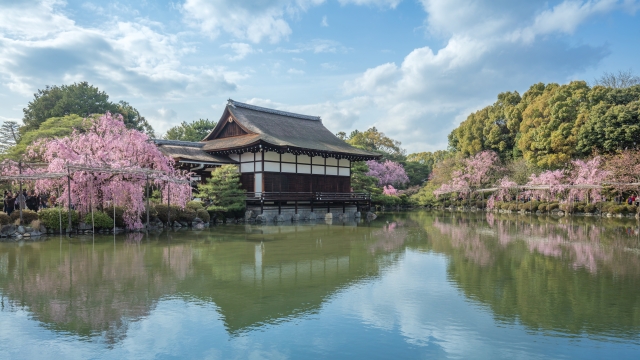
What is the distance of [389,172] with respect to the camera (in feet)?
156

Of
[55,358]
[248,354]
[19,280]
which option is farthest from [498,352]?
[19,280]

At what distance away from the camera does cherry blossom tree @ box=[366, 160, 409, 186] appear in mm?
46094

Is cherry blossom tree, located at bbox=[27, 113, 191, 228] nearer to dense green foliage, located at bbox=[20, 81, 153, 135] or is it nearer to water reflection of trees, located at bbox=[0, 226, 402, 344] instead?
water reflection of trees, located at bbox=[0, 226, 402, 344]

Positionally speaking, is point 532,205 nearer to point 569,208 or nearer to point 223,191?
A: point 569,208

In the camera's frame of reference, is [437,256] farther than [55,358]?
Yes

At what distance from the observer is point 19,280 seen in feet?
29.0

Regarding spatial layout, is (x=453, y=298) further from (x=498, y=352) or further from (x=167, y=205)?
(x=167, y=205)

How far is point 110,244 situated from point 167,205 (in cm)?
584

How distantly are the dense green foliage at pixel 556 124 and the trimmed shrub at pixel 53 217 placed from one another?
3047 cm

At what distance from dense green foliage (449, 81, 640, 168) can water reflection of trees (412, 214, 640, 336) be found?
15133 millimetres

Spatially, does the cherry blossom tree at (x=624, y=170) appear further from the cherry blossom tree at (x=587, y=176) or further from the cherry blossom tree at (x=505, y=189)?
the cherry blossom tree at (x=505, y=189)

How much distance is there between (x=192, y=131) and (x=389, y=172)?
20.6 m

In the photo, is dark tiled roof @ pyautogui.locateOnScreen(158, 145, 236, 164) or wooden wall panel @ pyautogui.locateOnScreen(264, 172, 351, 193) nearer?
dark tiled roof @ pyautogui.locateOnScreen(158, 145, 236, 164)

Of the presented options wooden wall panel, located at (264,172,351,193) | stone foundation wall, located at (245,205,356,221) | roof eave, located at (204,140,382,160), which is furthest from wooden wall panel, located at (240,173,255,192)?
roof eave, located at (204,140,382,160)
